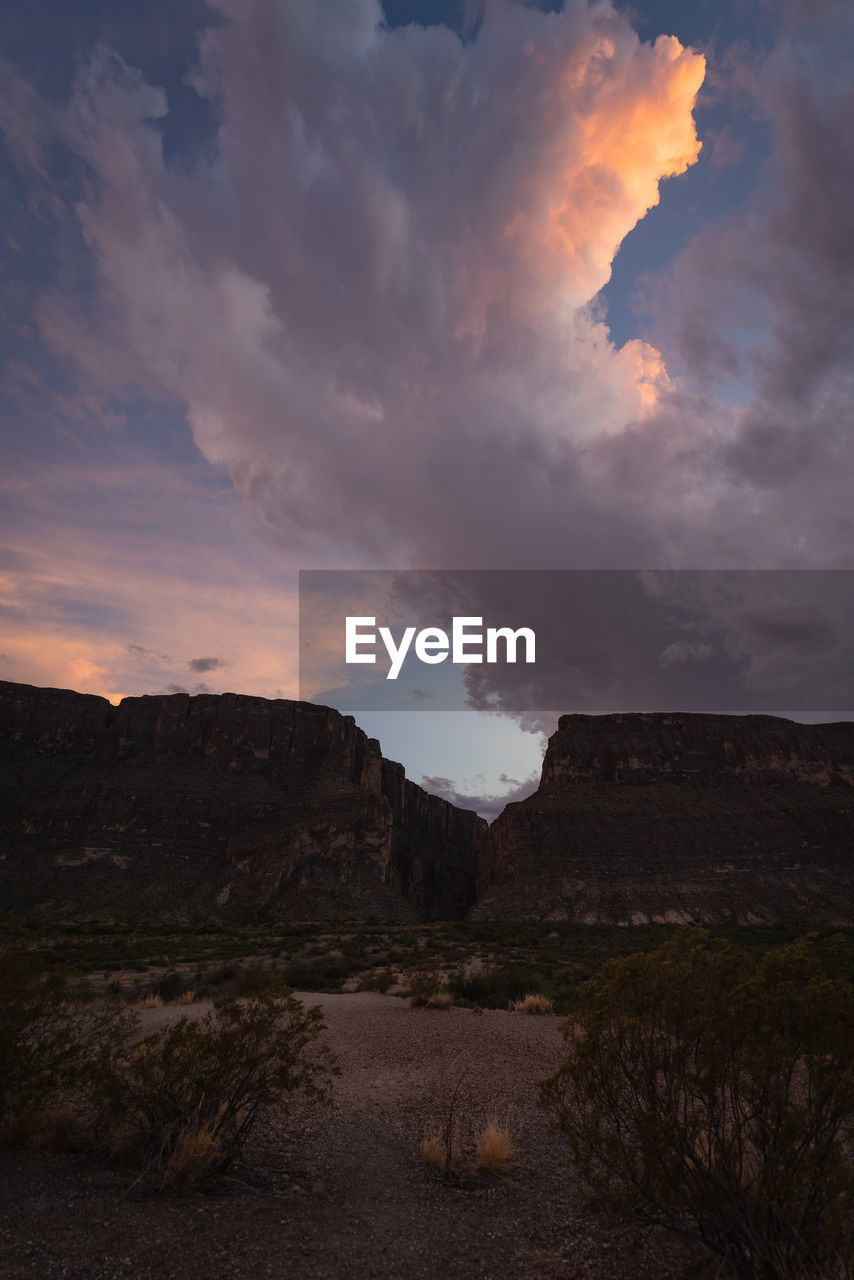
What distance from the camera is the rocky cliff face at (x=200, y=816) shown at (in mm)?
66062

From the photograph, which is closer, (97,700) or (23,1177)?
(23,1177)

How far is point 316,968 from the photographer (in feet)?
68.8

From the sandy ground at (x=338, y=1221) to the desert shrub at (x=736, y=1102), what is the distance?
426 millimetres

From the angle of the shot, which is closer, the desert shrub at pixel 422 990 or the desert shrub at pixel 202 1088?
the desert shrub at pixel 202 1088

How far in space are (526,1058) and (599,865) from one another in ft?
234

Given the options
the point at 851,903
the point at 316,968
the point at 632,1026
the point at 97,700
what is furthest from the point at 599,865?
the point at 97,700

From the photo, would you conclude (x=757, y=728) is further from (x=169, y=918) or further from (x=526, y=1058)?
(x=526, y=1058)

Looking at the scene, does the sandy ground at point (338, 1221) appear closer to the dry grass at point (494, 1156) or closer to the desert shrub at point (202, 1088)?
the dry grass at point (494, 1156)

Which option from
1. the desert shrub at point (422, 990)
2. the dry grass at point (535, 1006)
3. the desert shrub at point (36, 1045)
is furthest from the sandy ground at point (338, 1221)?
the desert shrub at point (422, 990)

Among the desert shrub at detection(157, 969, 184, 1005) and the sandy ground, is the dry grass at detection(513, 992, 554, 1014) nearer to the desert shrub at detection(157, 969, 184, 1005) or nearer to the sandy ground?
the sandy ground

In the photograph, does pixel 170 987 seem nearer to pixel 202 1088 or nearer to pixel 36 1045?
pixel 36 1045

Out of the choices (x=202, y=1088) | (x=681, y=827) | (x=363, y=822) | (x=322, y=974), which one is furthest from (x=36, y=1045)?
(x=681, y=827)

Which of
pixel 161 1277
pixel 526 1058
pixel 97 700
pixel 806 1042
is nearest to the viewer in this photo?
pixel 161 1277

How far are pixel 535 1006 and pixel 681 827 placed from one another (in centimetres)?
7547
